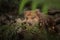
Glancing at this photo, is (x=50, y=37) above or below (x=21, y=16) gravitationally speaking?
below

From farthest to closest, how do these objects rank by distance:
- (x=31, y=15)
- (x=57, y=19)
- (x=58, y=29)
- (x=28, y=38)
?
(x=31, y=15)
(x=57, y=19)
(x=58, y=29)
(x=28, y=38)

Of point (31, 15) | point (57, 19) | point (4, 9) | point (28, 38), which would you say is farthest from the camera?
point (4, 9)

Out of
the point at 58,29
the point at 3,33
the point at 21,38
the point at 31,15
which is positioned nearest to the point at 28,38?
the point at 21,38

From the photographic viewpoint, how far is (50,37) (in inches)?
78.7

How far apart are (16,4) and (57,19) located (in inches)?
48.4

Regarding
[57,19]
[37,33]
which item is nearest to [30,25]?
[37,33]

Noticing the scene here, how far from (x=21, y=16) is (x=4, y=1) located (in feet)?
2.29

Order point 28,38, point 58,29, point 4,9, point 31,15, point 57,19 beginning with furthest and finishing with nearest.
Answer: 1. point 4,9
2. point 31,15
3. point 57,19
4. point 58,29
5. point 28,38

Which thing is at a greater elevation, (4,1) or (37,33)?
(4,1)

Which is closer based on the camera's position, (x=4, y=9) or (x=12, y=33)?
(x=12, y=33)

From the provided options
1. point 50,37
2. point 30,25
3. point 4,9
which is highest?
point 4,9

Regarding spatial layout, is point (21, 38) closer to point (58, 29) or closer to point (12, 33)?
point (12, 33)

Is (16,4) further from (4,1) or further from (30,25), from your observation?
(30,25)

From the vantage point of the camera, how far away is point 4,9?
10.5ft
